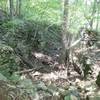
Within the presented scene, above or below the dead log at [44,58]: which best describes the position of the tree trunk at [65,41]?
above

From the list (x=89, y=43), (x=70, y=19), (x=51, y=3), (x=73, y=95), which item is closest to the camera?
(x=73, y=95)

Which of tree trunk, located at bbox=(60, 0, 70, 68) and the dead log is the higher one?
tree trunk, located at bbox=(60, 0, 70, 68)

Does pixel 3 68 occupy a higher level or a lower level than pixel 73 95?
higher

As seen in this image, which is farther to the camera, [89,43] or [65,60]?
[89,43]

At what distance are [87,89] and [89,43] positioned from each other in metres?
4.54

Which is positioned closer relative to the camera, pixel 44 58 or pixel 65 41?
pixel 65 41

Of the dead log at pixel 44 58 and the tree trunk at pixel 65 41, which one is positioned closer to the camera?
the tree trunk at pixel 65 41

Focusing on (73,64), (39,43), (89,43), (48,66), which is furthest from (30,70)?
(89,43)

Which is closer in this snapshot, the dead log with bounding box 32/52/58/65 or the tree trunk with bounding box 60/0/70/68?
the tree trunk with bounding box 60/0/70/68

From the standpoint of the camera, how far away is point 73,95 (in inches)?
208

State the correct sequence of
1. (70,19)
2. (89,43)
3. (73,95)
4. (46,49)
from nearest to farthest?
1. (73,95)
2. (70,19)
3. (46,49)
4. (89,43)

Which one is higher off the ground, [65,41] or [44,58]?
[65,41]

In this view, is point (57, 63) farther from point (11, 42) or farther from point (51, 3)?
point (51, 3)

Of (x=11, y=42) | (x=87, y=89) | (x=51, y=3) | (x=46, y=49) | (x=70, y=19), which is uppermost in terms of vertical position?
(x=51, y=3)
